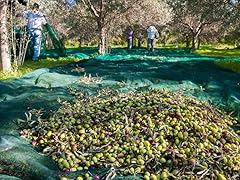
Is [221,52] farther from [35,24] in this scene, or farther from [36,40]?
[35,24]

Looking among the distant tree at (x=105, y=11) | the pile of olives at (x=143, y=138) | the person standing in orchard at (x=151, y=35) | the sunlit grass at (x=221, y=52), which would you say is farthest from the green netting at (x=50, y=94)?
the sunlit grass at (x=221, y=52)

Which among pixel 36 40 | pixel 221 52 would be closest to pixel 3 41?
pixel 36 40

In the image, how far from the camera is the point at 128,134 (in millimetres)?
4098

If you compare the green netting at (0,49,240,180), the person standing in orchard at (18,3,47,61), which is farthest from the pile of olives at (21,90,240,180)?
the person standing in orchard at (18,3,47,61)

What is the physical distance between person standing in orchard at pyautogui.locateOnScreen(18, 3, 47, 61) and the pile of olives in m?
11.6

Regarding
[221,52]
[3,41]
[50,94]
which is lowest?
[221,52]

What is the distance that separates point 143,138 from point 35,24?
13229 millimetres

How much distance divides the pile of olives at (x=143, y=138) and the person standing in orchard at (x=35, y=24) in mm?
11636

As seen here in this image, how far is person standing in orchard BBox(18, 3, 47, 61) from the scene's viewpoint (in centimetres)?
1611

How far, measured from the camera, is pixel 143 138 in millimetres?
4059

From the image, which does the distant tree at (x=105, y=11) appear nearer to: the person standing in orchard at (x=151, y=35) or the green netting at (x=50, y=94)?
Answer: the person standing in orchard at (x=151, y=35)

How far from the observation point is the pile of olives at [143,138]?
355 centimetres

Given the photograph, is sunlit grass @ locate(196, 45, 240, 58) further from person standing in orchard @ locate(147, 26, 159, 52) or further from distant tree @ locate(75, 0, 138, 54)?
distant tree @ locate(75, 0, 138, 54)

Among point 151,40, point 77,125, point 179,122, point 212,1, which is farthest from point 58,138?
point 151,40
